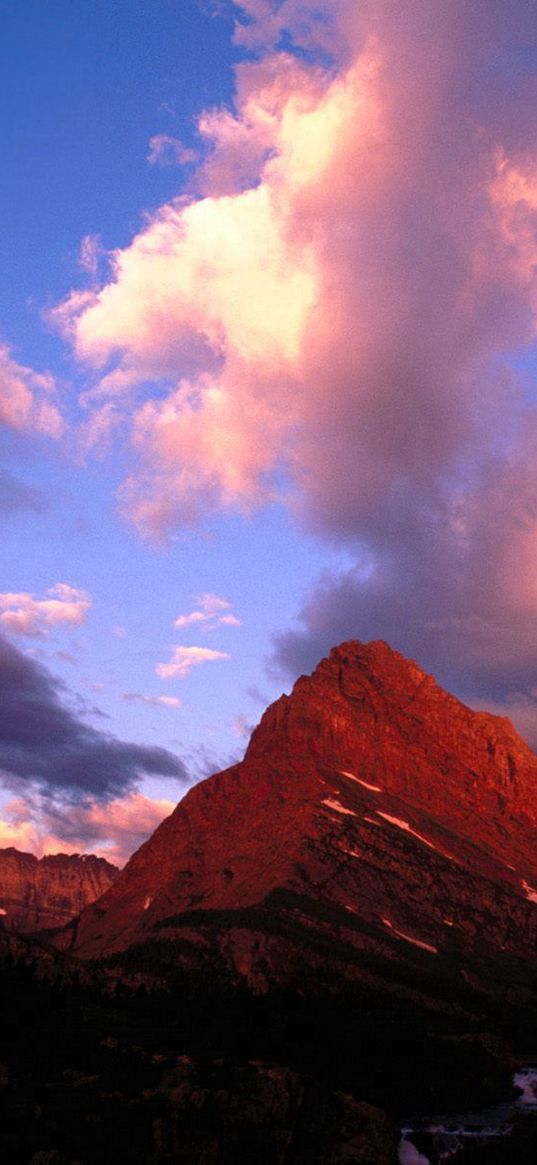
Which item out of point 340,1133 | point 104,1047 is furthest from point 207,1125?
point 104,1047

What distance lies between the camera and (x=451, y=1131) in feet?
559

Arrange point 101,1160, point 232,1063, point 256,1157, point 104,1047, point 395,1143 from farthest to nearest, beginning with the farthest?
point 104,1047 → point 232,1063 → point 395,1143 → point 256,1157 → point 101,1160

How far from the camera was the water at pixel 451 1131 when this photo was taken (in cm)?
15475

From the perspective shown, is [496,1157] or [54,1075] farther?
[54,1075]

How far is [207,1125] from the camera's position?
470 feet

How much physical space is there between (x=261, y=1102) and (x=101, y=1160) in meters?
31.3

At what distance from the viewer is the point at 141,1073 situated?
169m

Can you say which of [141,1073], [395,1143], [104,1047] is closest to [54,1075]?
[141,1073]

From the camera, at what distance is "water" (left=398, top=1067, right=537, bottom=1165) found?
154750 millimetres

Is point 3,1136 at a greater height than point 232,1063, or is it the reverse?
point 232,1063

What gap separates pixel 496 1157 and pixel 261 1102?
32988mm

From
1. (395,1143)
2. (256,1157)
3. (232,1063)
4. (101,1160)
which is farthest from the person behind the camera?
(232,1063)

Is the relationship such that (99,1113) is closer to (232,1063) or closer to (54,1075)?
(54,1075)

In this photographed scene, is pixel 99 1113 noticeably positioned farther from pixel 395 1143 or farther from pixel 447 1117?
pixel 447 1117
